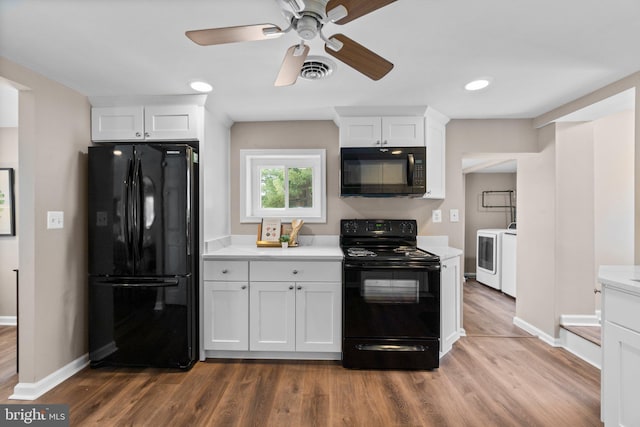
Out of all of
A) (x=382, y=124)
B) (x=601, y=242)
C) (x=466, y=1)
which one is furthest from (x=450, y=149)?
(x=466, y=1)

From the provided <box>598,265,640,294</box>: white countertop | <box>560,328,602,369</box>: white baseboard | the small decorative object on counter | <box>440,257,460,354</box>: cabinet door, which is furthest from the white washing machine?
the small decorative object on counter

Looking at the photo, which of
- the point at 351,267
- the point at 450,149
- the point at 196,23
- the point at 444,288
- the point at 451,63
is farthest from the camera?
the point at 450,149

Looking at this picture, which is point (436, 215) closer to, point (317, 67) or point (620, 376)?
point (620, 376)

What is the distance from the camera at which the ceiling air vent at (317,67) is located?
1.84 metres

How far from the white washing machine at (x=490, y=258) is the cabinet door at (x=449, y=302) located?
2226 millimetres

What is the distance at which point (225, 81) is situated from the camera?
2.21 metres

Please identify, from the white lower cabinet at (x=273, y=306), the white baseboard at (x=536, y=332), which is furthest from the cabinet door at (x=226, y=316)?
the white baseboard at (x=536, y=332)

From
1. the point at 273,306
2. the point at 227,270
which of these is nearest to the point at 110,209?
the point at 227,270

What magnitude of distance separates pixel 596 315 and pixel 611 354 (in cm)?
158

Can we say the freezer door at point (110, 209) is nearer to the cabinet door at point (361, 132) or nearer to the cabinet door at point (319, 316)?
the cabinet door at point (319, 316)

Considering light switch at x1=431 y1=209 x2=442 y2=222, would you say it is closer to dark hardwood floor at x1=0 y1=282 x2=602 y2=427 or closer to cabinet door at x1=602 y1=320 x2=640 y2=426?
dark hardwood floor at x1=0 y1=282 x2=602 y2=427

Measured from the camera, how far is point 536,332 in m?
3.03

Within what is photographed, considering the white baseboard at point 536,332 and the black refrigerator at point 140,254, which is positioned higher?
the black refrigerator at point 140,254

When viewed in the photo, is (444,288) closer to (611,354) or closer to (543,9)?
(611,354)
